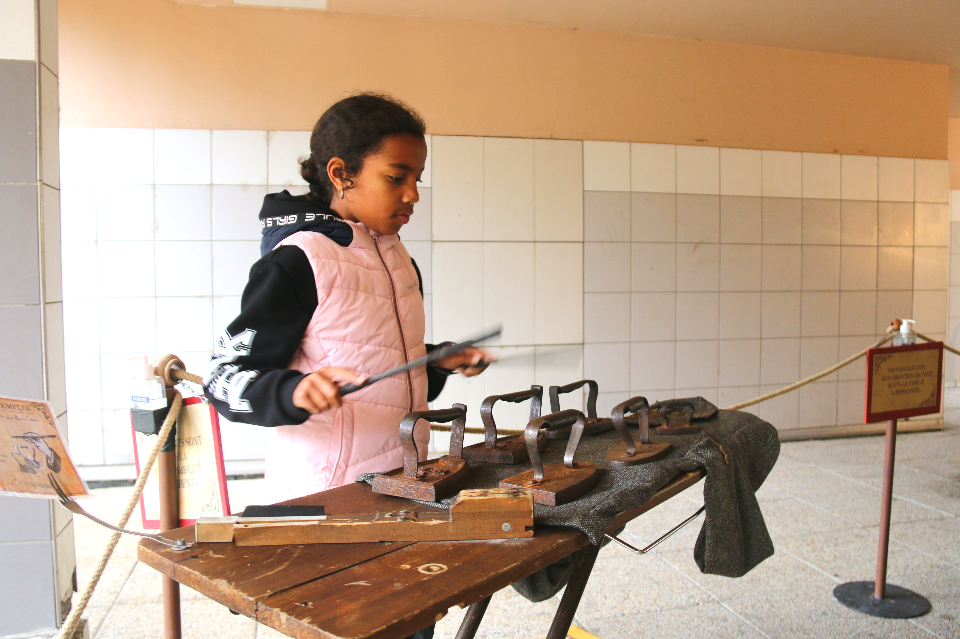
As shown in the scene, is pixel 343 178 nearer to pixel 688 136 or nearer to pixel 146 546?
pixel 146 546

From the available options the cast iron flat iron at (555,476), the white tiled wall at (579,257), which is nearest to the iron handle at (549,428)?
the cast iron flat iron at (555,476)

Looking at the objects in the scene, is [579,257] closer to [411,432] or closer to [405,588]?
[411,432]

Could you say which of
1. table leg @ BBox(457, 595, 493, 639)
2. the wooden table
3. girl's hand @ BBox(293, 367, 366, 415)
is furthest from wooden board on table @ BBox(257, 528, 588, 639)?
table leg @ BBox(457, 595, 493, 639)

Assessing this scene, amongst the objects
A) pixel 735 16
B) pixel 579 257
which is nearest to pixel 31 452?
pixel 579 257

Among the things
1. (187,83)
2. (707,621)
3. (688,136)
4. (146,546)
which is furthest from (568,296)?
(146,546)

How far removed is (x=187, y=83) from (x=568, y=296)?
2.41 metres

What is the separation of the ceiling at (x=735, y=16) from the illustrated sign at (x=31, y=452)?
308cm

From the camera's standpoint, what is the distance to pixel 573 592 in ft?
4.13

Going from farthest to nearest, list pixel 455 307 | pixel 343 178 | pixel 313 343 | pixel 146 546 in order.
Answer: pixel 455 307, pixel 343 178, pixel 313 343, pixel 146 546

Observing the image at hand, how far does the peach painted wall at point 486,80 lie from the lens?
3375mm

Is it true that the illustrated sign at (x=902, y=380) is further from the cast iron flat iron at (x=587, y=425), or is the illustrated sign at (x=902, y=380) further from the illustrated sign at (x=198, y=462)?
the illustrated sign at (x=198, y=462)

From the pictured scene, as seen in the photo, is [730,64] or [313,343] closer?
[313,343]

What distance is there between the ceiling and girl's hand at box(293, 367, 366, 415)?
3010 mm

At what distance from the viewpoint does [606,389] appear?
3984mm
